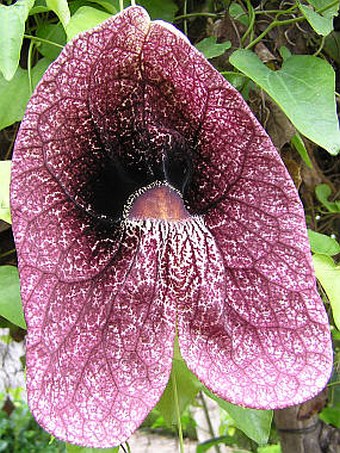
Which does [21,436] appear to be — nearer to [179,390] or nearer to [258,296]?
[179,390]

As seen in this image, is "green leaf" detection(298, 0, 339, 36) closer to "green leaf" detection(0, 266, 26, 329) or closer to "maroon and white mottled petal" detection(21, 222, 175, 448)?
"maroon and white mottled petal" detection(21, 222, 175, 448)

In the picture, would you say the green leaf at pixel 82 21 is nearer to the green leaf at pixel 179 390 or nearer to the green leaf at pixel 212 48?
the green leaf at pixel 212 48

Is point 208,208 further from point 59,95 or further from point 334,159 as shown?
point 334,159

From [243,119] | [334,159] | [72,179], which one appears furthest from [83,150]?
[334,159]

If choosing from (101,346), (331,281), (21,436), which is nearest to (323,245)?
(331,281)

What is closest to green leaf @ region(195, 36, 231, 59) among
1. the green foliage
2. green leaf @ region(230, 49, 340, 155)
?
green leaf @ region(230, 49, 340, 155)
